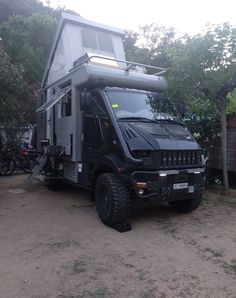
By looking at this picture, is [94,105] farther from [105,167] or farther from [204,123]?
[204,123]

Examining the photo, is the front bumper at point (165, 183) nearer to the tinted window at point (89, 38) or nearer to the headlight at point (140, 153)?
the headlight at point (140, 153)

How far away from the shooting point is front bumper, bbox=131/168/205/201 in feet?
17.2

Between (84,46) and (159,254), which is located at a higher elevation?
(84,46)

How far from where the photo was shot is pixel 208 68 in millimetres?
7434

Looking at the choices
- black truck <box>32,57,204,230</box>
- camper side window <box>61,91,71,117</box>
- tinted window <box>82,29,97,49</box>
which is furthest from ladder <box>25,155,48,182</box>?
tinted window <box>82,29,97,49</box>

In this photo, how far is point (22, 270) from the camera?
3.95 meters

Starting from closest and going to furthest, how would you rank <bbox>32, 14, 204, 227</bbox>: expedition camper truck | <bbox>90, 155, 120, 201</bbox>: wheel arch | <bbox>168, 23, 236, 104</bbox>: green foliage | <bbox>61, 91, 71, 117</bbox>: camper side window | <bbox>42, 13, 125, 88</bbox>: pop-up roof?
<bbox>32, 14, 204, 227</bbox>: expedition camper truck
<bbox>90, 155, 120, 201</bbox>: wheel arch
<bbox>168, 23, 236, 104</bbox>: green foliage
<bbox>61, 91, 71, 117</bbox>: camper side window
<bbox>42, 13, 125, 88</bbox>: pop-up roof

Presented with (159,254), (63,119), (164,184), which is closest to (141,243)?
(159,254)

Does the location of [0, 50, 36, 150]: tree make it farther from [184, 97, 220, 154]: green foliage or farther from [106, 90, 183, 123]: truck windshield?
[184, 97, 220, 154]: green foliage

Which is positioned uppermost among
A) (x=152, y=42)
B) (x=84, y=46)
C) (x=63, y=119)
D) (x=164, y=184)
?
(x=152, y=42)

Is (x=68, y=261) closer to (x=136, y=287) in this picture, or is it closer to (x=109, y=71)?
(x=136, y=287)

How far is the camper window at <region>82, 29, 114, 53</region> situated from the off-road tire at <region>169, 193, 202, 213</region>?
4281 millimetres

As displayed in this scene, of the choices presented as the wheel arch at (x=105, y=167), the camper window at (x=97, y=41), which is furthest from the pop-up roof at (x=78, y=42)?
the wheel arch at (x=105, y=167)

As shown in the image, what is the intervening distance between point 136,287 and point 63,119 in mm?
4878
